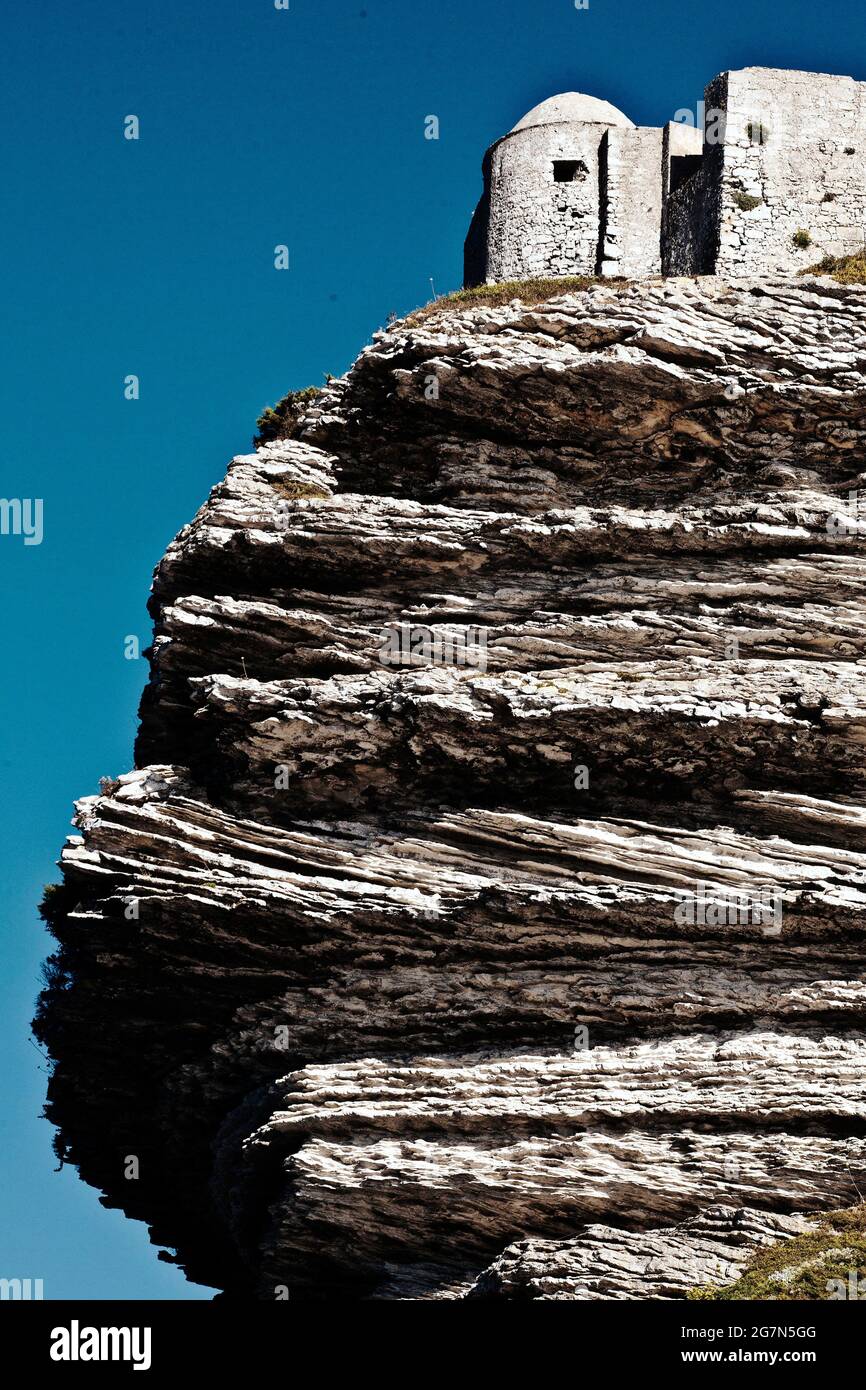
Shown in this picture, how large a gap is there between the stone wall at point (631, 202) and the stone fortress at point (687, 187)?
35mm

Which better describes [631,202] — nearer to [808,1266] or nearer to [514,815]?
[514,815]

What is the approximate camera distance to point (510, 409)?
3225 centimetres

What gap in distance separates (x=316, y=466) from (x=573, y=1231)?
51.8 feet

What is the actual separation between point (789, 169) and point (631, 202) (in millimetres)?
5068

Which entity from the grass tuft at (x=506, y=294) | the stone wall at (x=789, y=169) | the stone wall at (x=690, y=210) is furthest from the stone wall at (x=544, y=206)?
the stone wall at (x=789, y=169)

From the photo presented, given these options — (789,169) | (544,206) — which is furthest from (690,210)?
(544,206)

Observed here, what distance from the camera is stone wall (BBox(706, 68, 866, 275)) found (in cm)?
3731

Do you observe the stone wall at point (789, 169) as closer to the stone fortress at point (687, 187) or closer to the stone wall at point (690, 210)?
the stone fortress at point (687, 187)

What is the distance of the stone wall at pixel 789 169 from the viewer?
3731 cm

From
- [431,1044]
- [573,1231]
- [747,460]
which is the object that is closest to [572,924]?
[431,1044]

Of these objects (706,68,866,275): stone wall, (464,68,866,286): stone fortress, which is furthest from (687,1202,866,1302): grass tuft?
(706,68,866,275): stone wall

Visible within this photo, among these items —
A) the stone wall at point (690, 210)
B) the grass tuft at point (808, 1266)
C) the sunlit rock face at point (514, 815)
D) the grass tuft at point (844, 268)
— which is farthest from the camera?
the stone wall at point (690, 210)

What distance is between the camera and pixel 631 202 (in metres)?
41.8
